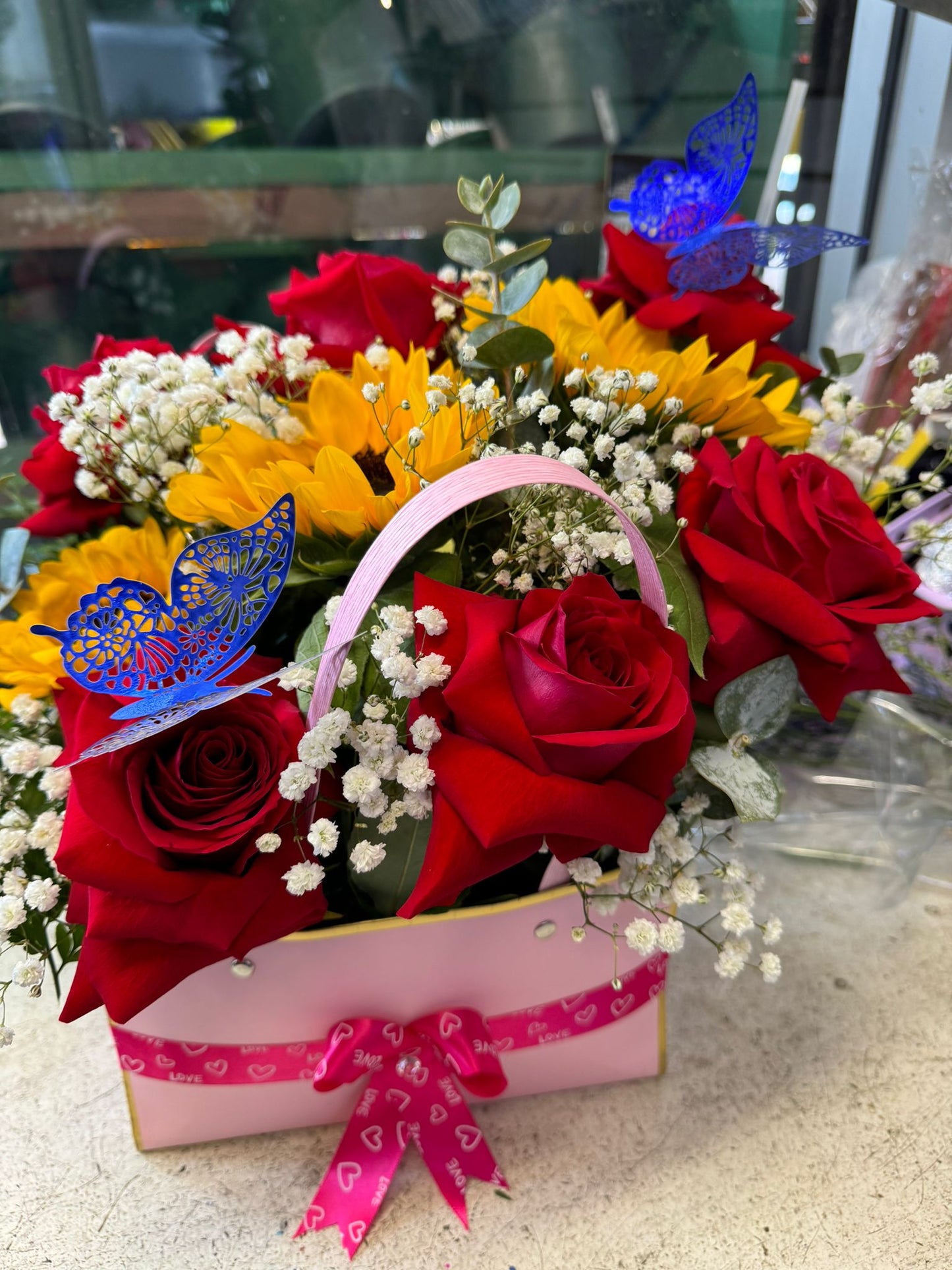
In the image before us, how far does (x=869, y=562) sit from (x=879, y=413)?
1.36 feet

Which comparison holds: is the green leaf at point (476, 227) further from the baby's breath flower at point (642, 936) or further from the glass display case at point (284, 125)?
the glass display case at point (284, 125)

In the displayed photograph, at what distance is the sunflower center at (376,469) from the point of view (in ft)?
1.68

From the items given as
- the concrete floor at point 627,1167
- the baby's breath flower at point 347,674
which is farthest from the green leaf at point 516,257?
the concrete floor at point 627,1167

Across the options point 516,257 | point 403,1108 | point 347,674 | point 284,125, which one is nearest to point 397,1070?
point 403,1108

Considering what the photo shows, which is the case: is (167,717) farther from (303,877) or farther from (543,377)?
(543,377)

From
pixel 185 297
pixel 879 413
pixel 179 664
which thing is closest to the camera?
pixel 179 664

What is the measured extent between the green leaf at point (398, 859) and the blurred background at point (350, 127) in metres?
0.78

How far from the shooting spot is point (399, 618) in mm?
389

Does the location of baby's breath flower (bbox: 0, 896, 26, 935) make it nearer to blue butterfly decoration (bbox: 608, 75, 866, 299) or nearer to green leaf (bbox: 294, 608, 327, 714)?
green leaf (bbox: 294, 608, 327, 714)

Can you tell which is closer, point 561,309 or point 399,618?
point 399,618

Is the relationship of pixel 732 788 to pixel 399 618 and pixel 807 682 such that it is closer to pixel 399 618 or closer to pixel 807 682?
pixel 807 682

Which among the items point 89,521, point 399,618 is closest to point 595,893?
point 399,618

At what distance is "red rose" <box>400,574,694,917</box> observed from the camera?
360mm

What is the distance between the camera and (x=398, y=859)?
0.43 metres
